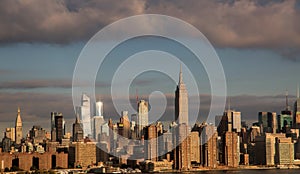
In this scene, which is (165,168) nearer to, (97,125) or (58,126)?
(97,125)

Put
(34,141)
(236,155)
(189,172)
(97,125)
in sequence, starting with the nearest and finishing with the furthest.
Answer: (189,172)
(236,155)
(97,125)
(34,141)

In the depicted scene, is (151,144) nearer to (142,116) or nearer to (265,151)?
(142,116)

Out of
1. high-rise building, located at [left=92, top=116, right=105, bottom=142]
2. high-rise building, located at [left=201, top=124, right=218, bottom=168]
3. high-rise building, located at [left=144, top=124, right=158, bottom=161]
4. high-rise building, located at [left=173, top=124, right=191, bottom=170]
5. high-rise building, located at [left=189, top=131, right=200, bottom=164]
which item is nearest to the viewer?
high-rise building, located at [left=173, top=124, right=191, bottom=170]

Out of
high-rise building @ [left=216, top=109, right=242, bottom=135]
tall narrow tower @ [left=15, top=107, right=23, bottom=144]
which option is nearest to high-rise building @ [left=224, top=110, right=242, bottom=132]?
high-rise building @ [left=216, top=109, right=242, bottom=135]

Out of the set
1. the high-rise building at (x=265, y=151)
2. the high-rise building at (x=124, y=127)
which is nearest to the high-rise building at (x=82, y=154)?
the high-rise building at (x=124, y=127)

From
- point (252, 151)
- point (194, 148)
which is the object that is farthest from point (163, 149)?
point (252, 151)

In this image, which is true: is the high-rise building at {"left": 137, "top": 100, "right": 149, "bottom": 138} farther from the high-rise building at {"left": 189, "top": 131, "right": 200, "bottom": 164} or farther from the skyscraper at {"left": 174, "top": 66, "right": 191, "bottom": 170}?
the high-rise building at {"left": 189, "top": 131, "right": 200, "bottom": 164}

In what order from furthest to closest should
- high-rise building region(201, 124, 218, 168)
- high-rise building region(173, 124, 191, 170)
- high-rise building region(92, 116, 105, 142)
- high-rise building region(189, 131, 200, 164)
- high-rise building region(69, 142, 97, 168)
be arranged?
high-rise building region(92, 116, 105, 142) → high-rise building region(189, 131, 200, 164) → high-rise building region(201, 124, 218, 168) → high-rise building region(69, 142, 97, 168) → high-rise building region(173, 124, 191, 170)
